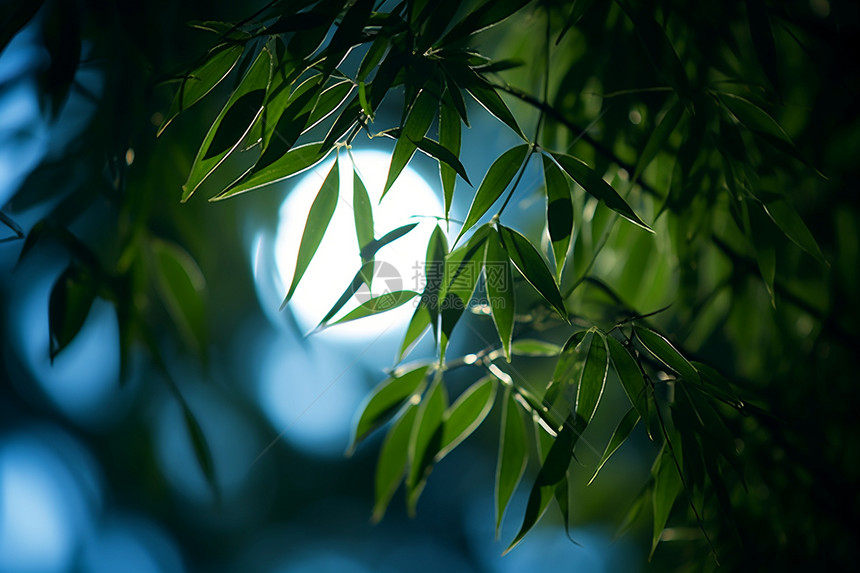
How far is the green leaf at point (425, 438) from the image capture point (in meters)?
0.47

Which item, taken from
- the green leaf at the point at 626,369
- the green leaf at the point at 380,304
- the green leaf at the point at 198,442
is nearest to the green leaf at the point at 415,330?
the green leaf at the point at 380,304

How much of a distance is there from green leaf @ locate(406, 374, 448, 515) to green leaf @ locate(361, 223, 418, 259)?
18 centimetres

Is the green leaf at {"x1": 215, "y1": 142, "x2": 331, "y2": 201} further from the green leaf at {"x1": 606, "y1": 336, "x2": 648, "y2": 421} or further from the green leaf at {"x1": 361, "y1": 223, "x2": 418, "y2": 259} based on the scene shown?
the green leaf at {"x1": 606, "y1": 336, "x2": 648, "y2": 421}

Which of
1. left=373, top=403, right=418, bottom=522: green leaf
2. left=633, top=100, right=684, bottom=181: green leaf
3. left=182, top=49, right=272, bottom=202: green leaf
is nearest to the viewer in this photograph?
left=182, top=49, right=272, bottom=202: green leaf

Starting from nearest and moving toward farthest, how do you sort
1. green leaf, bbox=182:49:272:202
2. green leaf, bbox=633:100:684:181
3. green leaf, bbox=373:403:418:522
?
green leaf, bbox=182:49:272:202 < green leaf, bbox=633:100:684:181 < green leaf, bbox=373:403:418:522

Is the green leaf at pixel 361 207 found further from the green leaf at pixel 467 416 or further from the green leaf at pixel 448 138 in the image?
the green leaf at pixel 467 416

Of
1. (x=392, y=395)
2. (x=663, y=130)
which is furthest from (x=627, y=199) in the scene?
(x=392, y=395)

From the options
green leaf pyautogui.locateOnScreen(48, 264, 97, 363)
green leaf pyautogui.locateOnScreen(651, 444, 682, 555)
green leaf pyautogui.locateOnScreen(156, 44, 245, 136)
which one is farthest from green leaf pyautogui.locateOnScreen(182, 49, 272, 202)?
green leaf pyautogui.locateOnScreen(651, 444, 682, 555)

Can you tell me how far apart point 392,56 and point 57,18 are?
14.4 inches

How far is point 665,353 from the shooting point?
0.32m

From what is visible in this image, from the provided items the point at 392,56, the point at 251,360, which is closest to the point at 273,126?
the point at 392,56

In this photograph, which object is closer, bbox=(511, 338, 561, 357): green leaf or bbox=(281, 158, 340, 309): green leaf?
bbox=(281, 158, 340, 309): green leaf

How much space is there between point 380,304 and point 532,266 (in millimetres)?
118

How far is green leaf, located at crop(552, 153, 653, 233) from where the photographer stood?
31cm
